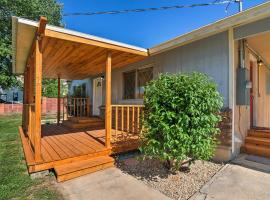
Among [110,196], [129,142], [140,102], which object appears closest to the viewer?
[110,196]

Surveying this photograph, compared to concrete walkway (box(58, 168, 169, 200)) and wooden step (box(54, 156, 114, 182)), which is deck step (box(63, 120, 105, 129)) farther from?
concrete walkway (box(58, 168, 169, 200))

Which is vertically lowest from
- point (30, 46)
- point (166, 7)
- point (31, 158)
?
point (31, 158)

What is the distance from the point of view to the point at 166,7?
10086 millimetres

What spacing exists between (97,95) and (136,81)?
3208 millimetres

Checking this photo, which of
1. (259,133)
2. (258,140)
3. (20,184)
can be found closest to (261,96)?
(259,133)

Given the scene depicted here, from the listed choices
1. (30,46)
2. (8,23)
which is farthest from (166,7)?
(8,23)

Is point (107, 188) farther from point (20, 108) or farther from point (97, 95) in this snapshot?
point (20, 108)

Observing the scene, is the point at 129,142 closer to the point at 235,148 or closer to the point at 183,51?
the point at 235,148

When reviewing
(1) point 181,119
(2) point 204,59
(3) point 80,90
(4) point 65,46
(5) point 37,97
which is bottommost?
(1) point 181,119

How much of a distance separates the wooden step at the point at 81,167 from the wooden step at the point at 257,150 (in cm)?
309

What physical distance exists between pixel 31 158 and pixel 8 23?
1507 cm

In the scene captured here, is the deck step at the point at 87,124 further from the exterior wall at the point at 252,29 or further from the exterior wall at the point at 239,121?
the exterior wall at the point at 252,29

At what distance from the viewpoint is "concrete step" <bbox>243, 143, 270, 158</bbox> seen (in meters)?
4.30

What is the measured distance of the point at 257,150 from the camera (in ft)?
14.6
